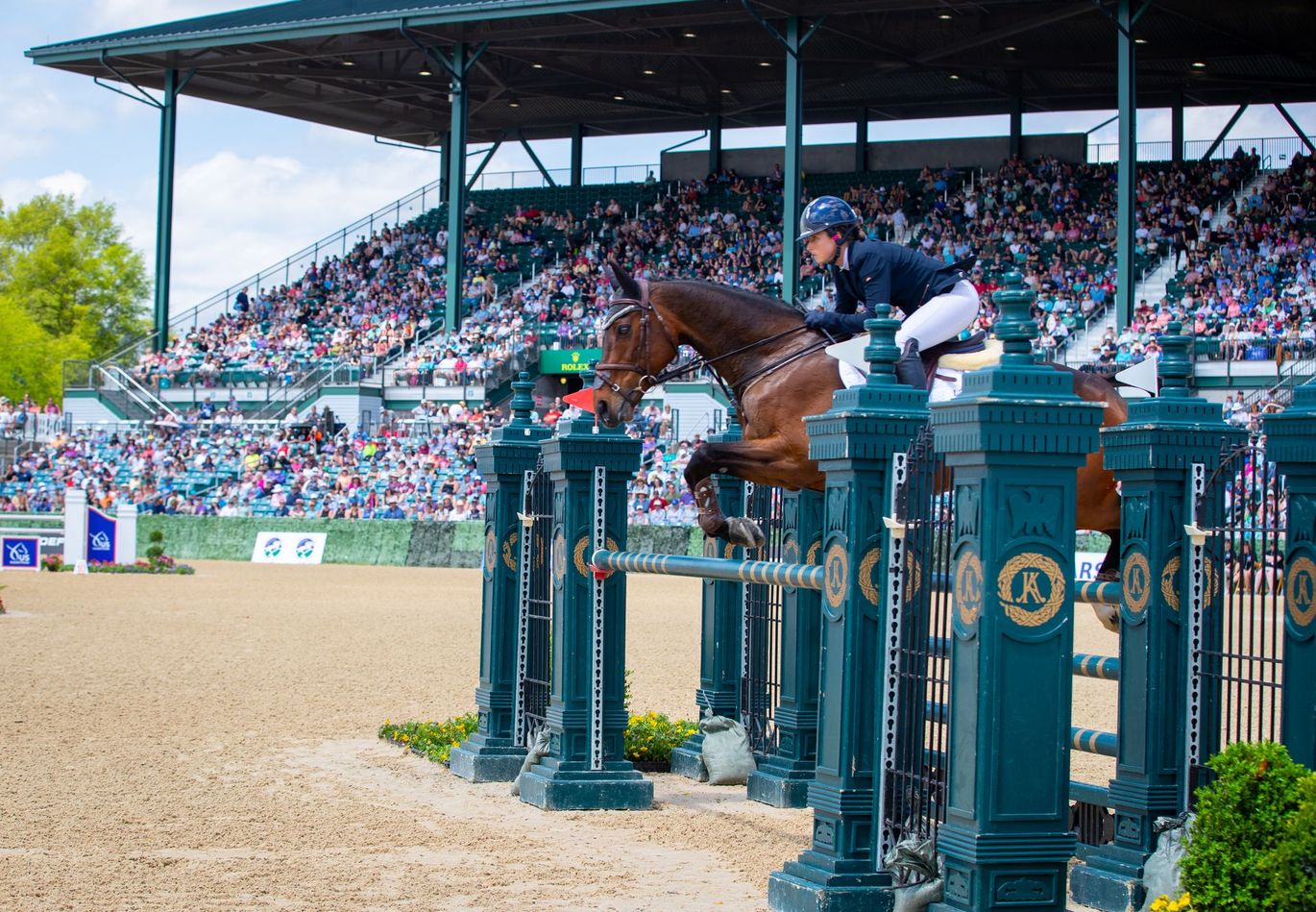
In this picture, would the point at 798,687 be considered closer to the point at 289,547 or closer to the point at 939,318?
the point at 939,318

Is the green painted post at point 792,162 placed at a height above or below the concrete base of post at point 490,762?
above

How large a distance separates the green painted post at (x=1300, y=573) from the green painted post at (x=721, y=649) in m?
4.24

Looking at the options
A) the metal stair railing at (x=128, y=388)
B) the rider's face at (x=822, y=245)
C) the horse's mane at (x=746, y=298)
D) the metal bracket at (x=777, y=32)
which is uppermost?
the metal bracket at (x=777, y=32)

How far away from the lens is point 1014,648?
4.71m

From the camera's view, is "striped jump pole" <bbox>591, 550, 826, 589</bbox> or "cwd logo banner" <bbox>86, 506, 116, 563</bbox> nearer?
"striped jump pole" <bbox>591, 550, 826, 589</bbox>

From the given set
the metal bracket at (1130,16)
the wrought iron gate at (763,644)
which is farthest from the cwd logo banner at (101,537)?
the wrought iron gate at (763,644)

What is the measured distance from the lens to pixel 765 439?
7906 mm

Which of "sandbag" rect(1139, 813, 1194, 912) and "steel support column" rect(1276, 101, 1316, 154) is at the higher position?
"steel support column" rect(1276, 101, 1316, 154)

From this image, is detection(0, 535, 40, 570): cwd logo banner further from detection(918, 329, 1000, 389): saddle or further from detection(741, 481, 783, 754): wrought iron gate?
detection(918, 329, 1000, 389): saddle

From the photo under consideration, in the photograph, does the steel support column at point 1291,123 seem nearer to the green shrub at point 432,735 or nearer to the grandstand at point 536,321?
the grandstand at point 536,321

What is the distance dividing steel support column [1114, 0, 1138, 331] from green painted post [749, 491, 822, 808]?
20.4 metres

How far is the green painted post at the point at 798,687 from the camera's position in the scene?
26.9 ft

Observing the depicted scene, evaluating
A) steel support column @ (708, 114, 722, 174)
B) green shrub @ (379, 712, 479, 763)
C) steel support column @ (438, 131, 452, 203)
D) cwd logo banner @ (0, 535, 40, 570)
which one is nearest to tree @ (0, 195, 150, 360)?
steel support column @ (438, 131, 452, 203)

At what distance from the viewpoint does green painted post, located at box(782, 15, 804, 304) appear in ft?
98.9
